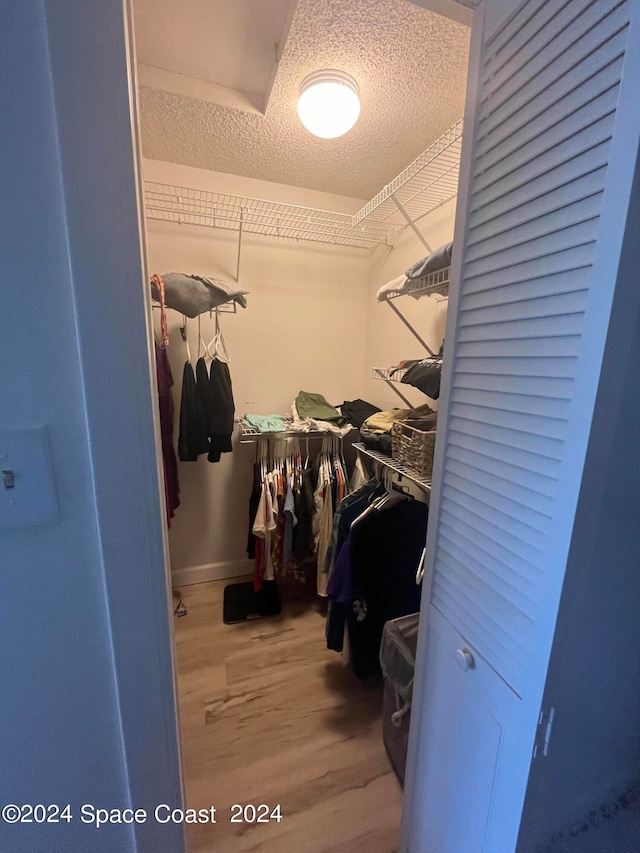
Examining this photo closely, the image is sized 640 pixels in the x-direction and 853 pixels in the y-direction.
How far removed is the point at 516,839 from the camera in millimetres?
615

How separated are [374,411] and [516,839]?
173 cm

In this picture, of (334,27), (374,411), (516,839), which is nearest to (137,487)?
(516,839)

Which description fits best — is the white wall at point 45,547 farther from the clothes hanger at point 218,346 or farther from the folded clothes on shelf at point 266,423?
the clothes hanger at point 218,346

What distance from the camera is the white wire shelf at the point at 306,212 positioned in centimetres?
164

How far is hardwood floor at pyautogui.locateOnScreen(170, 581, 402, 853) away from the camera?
1.16 m

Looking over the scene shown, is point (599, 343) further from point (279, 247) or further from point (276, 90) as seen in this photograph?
point (279, 247)

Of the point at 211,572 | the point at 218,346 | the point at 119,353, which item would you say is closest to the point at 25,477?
the point at 119,353

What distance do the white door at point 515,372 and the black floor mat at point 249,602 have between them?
1.31 metres

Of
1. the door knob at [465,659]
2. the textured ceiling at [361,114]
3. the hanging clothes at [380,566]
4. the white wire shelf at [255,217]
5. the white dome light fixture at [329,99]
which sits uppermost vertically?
the textured ceiling at [361,114]

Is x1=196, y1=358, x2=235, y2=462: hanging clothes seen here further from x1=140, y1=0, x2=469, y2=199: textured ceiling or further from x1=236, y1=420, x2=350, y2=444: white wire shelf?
x1=140, y1=0, x2=469, y2=199: textured ceiling

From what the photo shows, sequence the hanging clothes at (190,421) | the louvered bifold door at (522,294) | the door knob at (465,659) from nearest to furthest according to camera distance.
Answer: the louvered bifold door at (522,294), the door knob at (465,659), the hanging clothes at (190,421)

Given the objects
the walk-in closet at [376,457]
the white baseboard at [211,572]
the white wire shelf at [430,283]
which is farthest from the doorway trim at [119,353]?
the white baseboard at [211,572]

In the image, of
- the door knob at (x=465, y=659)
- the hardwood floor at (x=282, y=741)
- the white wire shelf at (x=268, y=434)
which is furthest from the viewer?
the white wire shelf at (x=268, y=434)

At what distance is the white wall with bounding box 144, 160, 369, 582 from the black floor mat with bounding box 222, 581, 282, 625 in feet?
0.65
